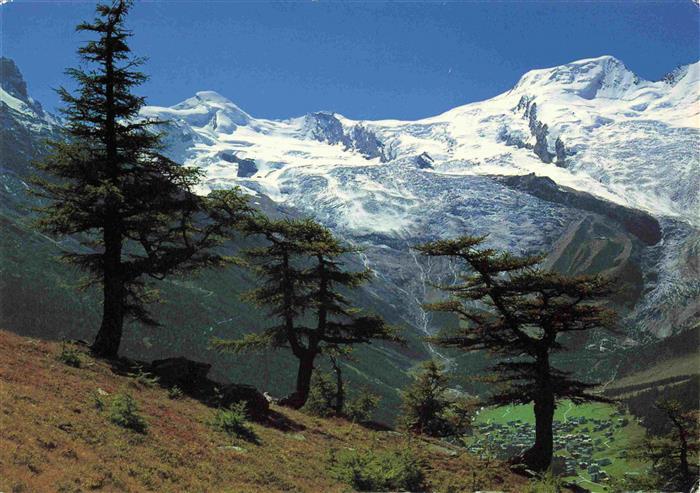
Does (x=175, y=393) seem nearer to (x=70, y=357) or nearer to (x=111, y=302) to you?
(x=70, y=357)

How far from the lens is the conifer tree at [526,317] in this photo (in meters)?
29.2

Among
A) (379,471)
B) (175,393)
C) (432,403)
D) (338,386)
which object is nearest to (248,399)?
(175,393)

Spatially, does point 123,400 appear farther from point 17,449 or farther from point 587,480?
point 587,480

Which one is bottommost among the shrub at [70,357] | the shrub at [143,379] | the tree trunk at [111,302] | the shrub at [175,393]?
the shrub at [175,393]

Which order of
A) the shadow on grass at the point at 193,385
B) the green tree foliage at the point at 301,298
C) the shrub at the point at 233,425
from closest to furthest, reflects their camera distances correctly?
Result: the shrub at the point at 233,425
the shadow on grass at the point at 193,385
the green tree foliage at the point at 301,298

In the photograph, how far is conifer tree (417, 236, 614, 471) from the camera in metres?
29.2

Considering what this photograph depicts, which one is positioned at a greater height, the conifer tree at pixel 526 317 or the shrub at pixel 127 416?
the conifer tree at pixel 526 317

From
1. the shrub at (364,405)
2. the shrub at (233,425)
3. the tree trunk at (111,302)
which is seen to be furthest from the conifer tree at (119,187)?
the shrub at (364,405)

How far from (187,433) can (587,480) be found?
8185 inches


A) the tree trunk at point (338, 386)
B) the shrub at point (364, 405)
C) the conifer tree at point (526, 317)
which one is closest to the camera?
the conifer tree at point (526, 317)

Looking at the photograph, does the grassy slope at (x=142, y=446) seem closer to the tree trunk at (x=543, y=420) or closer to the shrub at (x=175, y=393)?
the shrub at (x=175, y=393)

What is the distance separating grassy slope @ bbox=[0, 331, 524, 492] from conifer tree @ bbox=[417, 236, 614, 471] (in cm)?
513

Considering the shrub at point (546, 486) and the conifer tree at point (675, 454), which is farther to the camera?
the conifer tree at point (675, 454)

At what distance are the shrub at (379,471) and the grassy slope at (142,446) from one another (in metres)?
0.62
